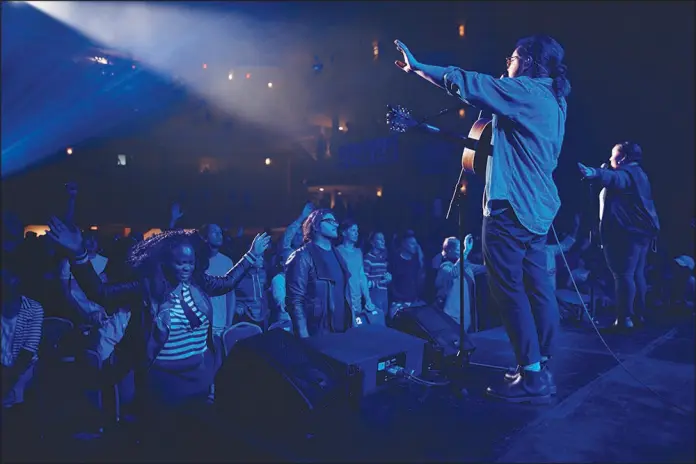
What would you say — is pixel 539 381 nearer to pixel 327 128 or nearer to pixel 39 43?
pixel 39 43

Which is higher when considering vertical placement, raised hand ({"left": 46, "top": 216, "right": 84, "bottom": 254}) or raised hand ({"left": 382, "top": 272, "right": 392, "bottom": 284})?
raised hand ({"left": 46, "top": 216, "right": 84, "bottom": 254})

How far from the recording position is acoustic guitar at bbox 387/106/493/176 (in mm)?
2674

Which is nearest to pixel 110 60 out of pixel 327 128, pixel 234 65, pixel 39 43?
pixel 39 43

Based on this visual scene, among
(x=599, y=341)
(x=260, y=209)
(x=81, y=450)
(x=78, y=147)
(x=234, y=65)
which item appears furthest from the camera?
(x=234, y=65)

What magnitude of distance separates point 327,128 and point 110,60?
17432 mm

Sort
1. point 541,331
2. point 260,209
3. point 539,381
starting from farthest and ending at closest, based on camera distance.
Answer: point 260,209 < point 541,331 < point 539,381

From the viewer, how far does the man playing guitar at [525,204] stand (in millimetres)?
2547

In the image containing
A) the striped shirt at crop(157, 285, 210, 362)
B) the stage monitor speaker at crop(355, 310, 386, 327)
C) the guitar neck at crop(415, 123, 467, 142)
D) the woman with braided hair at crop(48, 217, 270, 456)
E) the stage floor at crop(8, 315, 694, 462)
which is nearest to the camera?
the stage floor at crop(8, 315, 694, 462)

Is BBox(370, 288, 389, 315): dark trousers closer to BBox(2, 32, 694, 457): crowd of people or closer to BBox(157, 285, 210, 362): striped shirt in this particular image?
BBox(2, 32, 694, 457): crowd of people

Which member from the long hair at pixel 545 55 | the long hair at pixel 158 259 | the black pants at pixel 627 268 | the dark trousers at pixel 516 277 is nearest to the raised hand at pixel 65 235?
the long hair at pixel 158 259

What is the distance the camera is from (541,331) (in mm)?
2740

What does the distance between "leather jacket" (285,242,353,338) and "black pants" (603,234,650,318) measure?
9.04ft

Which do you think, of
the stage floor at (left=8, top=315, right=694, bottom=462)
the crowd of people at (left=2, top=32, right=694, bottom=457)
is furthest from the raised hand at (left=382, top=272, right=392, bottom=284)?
the stage floor at (left=8, top=315, right=694, bottom=462)

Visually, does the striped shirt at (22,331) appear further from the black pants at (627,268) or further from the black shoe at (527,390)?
the black pants at (627,268)
